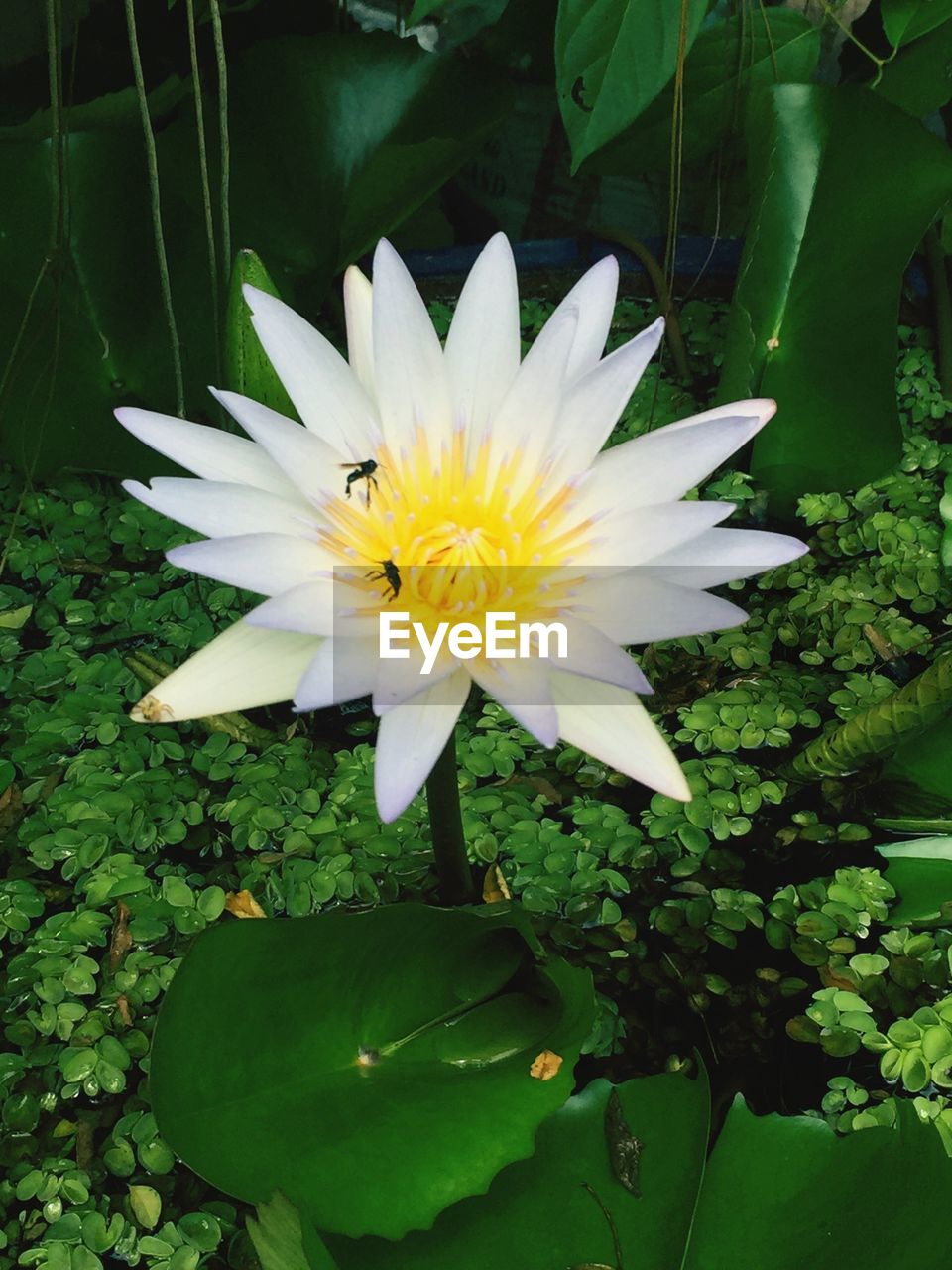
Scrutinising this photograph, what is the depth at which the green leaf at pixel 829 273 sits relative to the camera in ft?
4.07

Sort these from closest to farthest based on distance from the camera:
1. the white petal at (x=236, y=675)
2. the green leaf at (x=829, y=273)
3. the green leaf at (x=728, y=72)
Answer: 1. the white petal at (x=236, y=675)
2. the green leaf at (x=829, y=273)
3. the green leaf at (x=728, y=72)

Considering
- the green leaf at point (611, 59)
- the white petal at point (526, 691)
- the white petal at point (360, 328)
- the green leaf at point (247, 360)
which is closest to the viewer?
the white petal at point (526, 691)

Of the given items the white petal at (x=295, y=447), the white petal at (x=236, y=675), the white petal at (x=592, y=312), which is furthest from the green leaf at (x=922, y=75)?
the white petal at (x=236, y=675)

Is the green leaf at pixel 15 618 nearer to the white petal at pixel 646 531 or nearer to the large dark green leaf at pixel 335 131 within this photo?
A: the large dark green leaf at pixel 335 131

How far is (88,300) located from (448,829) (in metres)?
0.88

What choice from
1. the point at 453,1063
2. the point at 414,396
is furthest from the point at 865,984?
the point at 414,396

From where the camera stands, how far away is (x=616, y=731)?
65 cm

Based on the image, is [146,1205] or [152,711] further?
[146,1205]

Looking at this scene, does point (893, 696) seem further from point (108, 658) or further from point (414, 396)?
point (108, 658)

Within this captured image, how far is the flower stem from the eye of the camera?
76 centimetres

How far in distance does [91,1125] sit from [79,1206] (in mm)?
68

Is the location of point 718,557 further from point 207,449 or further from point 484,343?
point 207,449

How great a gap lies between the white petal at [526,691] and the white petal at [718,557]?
0.12 metres

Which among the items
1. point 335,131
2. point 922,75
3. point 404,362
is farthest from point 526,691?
point 922,75
